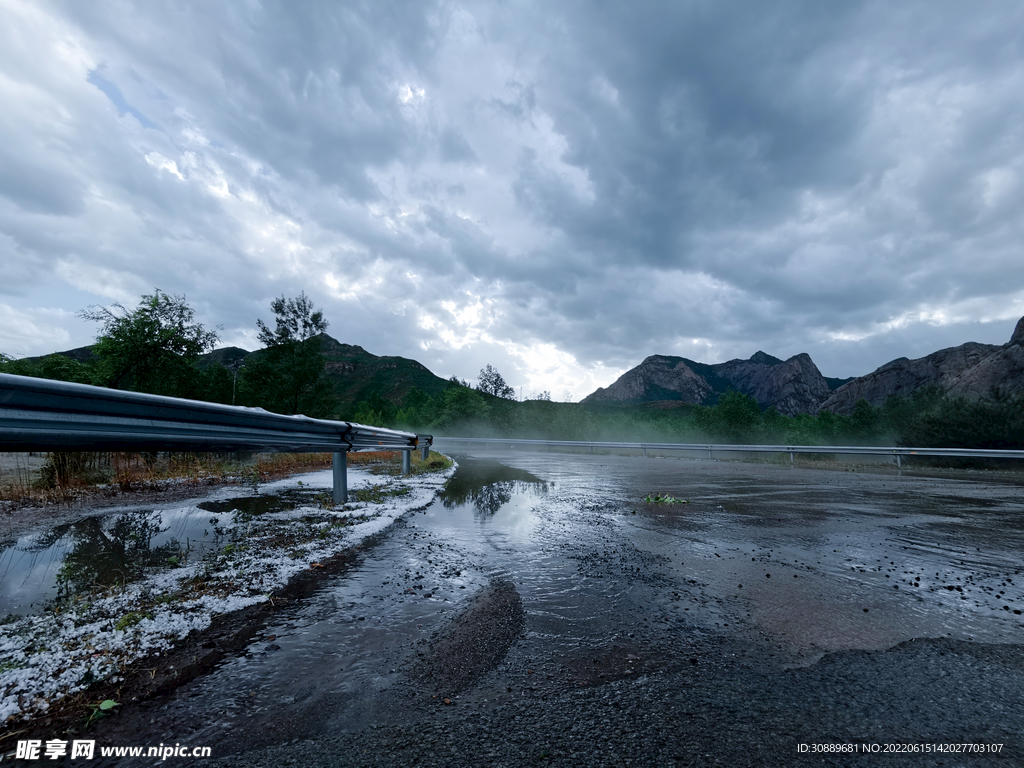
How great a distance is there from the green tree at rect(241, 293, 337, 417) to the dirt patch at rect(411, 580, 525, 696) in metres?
33.1

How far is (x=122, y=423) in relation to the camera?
10.6ft

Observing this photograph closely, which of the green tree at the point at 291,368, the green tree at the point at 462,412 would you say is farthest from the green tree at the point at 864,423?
the green tree at the point at 291,368

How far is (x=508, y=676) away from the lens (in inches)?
83.7

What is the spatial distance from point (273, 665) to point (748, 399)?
63.1m

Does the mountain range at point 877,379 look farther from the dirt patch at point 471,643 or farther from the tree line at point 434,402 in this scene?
the dirt patch at point 471,643

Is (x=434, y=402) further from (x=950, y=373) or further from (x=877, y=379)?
(x=877, y=379)

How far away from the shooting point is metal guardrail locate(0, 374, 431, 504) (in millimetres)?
2543

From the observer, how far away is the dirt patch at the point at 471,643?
2.11m

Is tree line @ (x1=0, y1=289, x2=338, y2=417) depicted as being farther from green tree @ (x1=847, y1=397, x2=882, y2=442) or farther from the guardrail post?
green tree @ (x1=847, y1=397, x2=882, y2=442)

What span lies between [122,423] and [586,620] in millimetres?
3529

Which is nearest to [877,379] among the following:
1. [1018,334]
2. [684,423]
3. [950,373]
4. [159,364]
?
[950,373]

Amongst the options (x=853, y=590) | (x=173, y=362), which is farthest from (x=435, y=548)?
(x=173, y=362)

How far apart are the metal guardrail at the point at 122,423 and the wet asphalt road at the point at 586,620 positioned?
1795mm

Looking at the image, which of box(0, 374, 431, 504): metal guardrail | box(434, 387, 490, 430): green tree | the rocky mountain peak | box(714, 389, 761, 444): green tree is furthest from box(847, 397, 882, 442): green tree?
box(0, 374, 431, 504): metal guardrail
